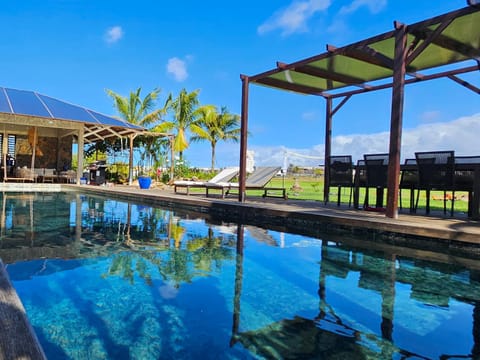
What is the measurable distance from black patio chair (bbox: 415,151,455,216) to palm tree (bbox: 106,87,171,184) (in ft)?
63.6

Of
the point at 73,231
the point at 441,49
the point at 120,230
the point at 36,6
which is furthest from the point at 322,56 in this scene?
the point at 36,6

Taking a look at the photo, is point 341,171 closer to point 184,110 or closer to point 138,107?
point 184,110

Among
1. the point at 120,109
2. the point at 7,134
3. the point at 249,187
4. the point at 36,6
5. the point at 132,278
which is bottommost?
the point at 132,278

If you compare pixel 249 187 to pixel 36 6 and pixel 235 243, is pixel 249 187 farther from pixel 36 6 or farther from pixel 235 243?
pixel 36 6

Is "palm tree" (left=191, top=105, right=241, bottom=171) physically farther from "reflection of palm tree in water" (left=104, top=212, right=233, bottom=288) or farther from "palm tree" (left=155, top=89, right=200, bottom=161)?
"reflection of palm tree in water" (left=104, top=212, right=233, bottom=288)

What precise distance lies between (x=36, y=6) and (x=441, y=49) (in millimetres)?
22750

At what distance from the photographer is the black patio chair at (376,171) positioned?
622 cm

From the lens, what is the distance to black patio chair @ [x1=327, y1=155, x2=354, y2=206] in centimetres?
689

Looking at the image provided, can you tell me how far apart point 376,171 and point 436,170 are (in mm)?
968

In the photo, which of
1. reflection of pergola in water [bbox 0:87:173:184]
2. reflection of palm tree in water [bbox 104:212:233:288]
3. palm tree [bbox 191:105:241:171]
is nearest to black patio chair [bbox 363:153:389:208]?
reflection of palm tree in water [bbox 104:212:233:288]

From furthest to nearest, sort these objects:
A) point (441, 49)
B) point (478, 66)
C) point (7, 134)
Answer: point (7, 134) < point (478, 66) < point (441, 49)

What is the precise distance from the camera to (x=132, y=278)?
3.27 meters

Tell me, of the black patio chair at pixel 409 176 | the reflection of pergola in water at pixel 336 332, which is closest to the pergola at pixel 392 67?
the black patio chair at pixel 409 176

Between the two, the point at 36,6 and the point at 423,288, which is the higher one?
the point at 36,6
